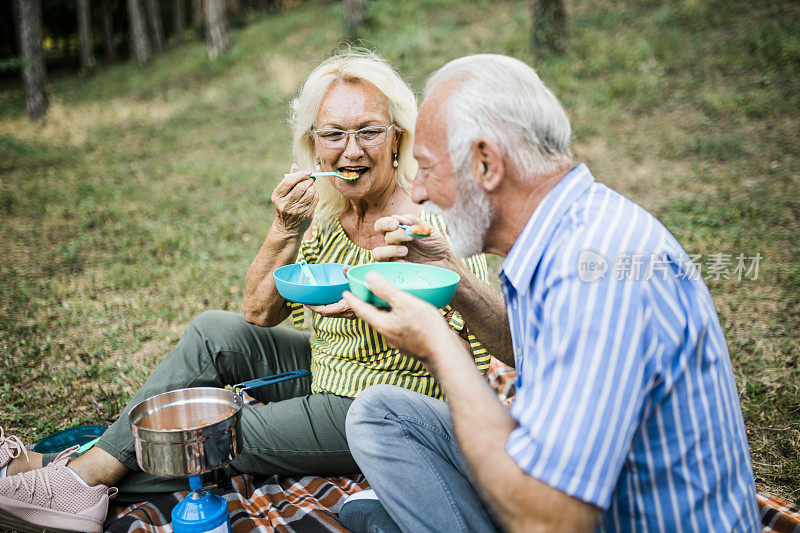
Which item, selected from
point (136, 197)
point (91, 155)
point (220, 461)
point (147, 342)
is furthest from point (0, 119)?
point (220, 461)

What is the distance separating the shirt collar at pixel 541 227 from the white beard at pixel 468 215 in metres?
0.14

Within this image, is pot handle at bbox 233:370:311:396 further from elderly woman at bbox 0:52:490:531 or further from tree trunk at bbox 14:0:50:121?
tree trunk at bbox 14:0:50:121

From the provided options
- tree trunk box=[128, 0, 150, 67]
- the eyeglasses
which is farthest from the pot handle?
tree trunk box=[128, 0, 150, 67]

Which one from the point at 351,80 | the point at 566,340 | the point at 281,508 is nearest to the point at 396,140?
the point at 351,80

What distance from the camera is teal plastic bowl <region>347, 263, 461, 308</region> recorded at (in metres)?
1.79

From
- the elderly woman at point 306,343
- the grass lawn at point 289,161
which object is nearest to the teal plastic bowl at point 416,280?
the elderly woman at point 306,343

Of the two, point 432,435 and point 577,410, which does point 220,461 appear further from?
point 577,410

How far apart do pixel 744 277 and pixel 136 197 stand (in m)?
6.87

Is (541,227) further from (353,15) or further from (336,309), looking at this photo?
(353,15)

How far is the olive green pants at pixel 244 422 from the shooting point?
2537mm

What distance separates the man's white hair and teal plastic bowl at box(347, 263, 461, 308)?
400 millimetres

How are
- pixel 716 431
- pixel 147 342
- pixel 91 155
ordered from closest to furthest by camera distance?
pixel 716 431, pixel 147 342, pixel 91 155

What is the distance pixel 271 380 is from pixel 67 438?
1.05 m

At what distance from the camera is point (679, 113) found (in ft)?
26.6
